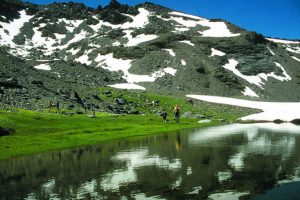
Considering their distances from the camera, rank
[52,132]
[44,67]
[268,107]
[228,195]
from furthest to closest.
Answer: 1. [44,67]
2. [268,107]
3. [52,132]
4. [228,195]

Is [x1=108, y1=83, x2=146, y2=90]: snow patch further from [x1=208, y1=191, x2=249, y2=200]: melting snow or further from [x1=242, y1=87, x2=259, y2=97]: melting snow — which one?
[x1=208, y1=191, x2=249, y2=200]: melting snow

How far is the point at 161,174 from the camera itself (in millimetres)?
29047

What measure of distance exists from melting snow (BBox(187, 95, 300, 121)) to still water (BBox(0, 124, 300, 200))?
5996 centimetres

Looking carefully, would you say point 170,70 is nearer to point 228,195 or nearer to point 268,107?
point 268,107

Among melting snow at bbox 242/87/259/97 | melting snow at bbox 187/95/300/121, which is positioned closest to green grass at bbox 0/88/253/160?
melting snow at bbox 187/95/300/121

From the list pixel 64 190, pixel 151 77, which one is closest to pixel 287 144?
pixel 64 190

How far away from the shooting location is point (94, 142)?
55.8 metres

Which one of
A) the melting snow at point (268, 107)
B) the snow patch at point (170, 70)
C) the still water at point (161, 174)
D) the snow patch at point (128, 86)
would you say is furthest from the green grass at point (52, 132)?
the snow patch at point (170, 70)

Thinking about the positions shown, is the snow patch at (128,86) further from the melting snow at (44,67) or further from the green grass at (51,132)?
the green grass at (51,132)

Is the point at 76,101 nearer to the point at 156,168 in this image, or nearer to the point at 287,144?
the point at 287,144

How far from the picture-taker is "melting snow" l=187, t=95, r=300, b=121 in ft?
336

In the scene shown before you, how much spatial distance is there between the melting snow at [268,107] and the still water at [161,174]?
5996cm

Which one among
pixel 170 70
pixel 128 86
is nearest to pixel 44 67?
pixel 128 86

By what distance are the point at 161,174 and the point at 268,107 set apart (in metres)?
120
